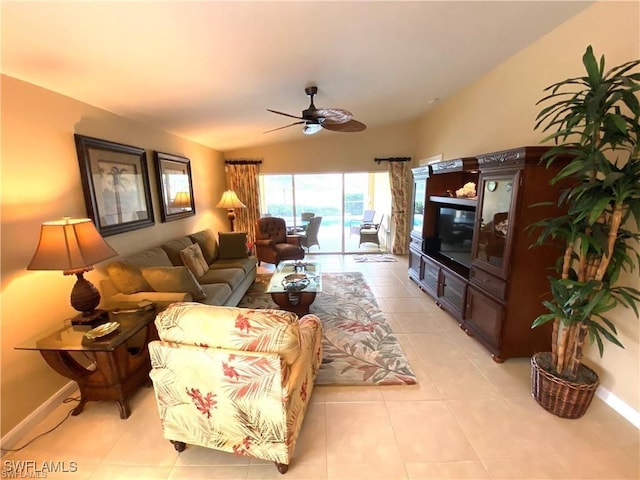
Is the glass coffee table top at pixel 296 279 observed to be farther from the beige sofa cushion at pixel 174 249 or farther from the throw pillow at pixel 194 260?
the beige sofa cushion at pixel 174 249

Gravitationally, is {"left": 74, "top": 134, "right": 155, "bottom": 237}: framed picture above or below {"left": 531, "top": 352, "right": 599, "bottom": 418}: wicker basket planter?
above

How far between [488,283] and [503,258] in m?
0.33

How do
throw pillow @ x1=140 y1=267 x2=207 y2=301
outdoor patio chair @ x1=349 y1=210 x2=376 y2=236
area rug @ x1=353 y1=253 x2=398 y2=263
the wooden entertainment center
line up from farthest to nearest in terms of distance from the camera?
outdoor patio chair @ x1=349 y1=210 x2=376 y2=236
area rug @ x1=353 y1=253 x2=398 y2=263
throw pillow @ x1=140 y1=267 x2=207 y2=301
the wooden entertainment center

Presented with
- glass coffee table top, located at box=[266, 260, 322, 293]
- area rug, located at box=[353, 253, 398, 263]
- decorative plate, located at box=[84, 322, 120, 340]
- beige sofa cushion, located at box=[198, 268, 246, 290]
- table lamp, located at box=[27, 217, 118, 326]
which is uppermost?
table lamp, located at box=[27, 217, 118, 326]

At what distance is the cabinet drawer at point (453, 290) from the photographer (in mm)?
3154

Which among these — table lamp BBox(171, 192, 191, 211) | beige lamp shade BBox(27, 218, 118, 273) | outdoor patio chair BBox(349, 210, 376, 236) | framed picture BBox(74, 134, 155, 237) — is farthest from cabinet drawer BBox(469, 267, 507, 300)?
outdoor patio chair BBox(349, 210, 376, 236)

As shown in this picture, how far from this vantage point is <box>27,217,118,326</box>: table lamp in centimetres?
179

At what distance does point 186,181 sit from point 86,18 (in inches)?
126

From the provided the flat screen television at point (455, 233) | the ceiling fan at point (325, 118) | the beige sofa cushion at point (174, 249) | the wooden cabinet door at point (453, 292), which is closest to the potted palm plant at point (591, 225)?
the wooden cabinet door at point (453, 292)

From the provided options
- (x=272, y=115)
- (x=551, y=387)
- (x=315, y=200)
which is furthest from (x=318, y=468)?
(x=315, y=200)

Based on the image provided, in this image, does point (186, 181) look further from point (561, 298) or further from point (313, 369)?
point (561, 298)

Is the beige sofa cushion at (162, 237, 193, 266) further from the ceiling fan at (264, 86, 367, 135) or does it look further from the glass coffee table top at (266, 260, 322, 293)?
the ceiling fan at (264, 86, 367, 135)

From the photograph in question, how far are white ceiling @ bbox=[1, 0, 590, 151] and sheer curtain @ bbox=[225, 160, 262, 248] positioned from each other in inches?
103

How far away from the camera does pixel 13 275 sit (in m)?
1.87
